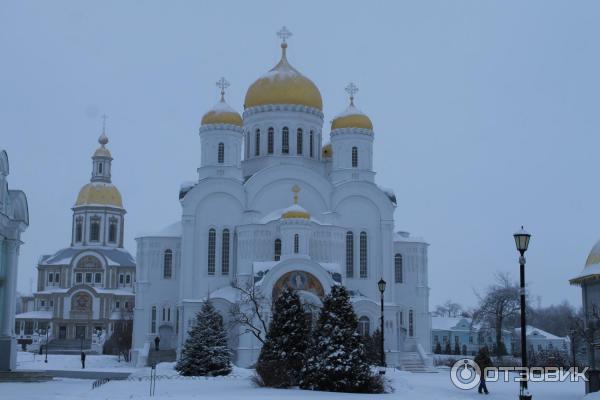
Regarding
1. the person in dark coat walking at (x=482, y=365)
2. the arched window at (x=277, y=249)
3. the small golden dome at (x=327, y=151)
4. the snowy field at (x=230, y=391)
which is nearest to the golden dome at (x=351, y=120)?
the small golden dome at (x=327, y=151)

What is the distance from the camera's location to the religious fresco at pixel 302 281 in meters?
42.5

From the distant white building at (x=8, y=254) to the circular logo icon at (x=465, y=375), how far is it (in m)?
14.6

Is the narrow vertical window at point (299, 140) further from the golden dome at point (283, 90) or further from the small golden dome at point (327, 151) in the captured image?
the small golden dome at point (327, 151)

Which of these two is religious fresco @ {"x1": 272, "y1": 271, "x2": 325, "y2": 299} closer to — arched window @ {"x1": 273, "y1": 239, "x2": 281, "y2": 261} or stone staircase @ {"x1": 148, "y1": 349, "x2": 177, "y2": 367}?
arched window @ {"x1": 273, "y1": 239, "x2": 281, "y2": 261}

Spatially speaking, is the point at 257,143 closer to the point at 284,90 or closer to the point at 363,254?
the point at 284,90

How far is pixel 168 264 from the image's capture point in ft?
158

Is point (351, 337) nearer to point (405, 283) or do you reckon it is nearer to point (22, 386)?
point (22, 386)

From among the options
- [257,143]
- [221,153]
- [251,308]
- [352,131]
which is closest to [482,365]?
[251,308]

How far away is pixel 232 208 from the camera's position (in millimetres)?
47406

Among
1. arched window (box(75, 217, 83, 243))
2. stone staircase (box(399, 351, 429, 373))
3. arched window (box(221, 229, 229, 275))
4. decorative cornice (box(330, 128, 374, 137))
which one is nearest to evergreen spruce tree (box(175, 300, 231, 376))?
arched window (box(221, 229, 229, 275))

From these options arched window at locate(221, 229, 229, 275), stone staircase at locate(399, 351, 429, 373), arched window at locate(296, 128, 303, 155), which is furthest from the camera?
arched window at locate(296, 128, 303, 155)

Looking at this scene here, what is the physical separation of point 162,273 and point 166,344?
3.87 metres

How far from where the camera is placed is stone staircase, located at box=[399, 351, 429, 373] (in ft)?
144

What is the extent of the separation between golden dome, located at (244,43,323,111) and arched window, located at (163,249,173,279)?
33.8 ft
